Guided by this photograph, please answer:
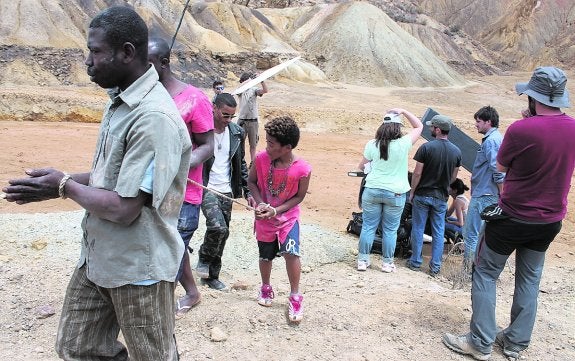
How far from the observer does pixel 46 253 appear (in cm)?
504

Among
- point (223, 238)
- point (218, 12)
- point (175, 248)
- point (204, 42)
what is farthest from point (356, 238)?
point (218, 12)

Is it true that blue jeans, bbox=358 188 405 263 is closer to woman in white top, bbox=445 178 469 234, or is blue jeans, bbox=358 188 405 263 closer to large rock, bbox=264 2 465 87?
woman in white top, bbox=445 178 469 234

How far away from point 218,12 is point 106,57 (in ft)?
135

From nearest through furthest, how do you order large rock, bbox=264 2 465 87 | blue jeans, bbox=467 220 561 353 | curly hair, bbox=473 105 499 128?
blue jeans, bbox=467 220 561 353 → curly hair, bbox=473 105 499 128 → large rock, bbox=264 2 465 87

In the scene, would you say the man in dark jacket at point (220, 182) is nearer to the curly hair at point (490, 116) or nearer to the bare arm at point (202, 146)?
the bare arm at point (202, 146)

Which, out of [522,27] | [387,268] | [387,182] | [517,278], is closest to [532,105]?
[517,278]

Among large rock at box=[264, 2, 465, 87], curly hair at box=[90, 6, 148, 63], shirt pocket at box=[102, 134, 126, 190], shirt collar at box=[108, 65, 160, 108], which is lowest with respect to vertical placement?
large rock at box=[264, 2, 465, 87]

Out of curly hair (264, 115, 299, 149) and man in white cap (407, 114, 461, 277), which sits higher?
curly hair (264, 115, 299, 149)

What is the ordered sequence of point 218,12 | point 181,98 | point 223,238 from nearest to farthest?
point 181,98
point 223,238
point 218,12

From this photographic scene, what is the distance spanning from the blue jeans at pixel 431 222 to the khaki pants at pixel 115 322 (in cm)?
408

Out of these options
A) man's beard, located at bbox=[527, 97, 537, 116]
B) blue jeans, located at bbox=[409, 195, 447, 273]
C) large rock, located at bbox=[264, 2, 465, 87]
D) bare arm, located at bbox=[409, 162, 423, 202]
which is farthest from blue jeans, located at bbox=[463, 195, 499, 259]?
large rock, located at bbox=[264, 2, 465, 87]

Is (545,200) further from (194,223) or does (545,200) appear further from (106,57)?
(106,57)

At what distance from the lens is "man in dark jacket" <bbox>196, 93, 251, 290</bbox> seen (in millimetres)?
4195

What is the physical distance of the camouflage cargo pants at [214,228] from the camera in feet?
13.8
